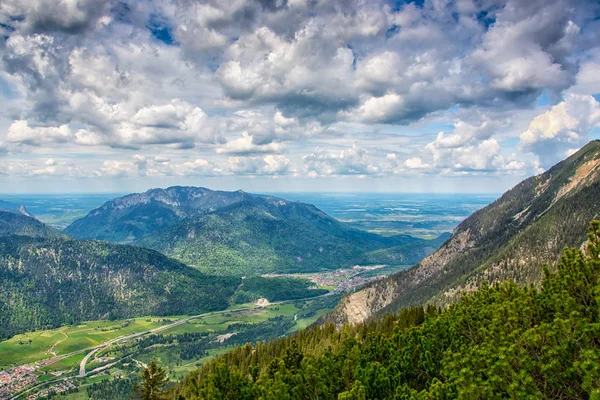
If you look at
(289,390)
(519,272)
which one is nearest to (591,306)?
(289,390)

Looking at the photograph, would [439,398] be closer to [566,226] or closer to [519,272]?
[519,272]

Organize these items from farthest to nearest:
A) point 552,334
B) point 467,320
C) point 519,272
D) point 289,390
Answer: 1. point 519,272
2. point 467,320
3. point 289,390
4. point 552,334

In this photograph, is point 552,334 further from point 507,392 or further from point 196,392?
point 196,392

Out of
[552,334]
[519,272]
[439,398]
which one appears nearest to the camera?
[552,334]

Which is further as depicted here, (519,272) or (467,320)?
(519,272)

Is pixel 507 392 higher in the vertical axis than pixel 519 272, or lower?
higher

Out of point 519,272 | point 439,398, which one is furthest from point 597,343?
point 519,272

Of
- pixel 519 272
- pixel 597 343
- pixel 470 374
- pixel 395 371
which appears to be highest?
pixel 597 343
